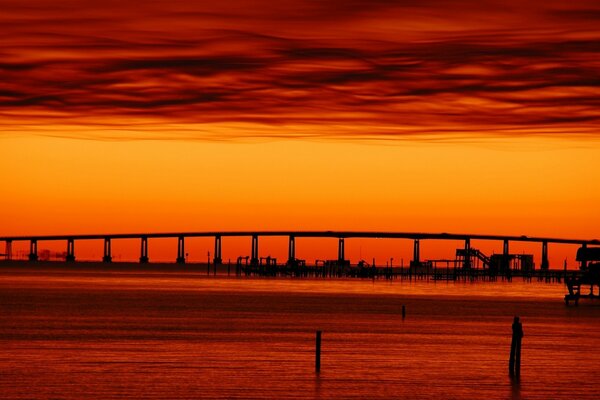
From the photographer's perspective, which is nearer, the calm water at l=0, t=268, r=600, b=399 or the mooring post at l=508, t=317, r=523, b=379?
the calm water at l=0, t=268, r=600, b=399

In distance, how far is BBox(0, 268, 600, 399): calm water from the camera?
31.2 m

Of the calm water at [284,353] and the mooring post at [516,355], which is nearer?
the calm water at [284,353]

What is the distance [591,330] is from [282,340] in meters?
16.9

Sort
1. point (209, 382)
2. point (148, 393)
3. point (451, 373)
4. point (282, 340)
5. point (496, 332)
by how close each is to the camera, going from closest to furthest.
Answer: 1. point (148, 393)
2. point (209, 382)
3. point (451, 373)
4. point (282, 340)
5. point (496, 332)

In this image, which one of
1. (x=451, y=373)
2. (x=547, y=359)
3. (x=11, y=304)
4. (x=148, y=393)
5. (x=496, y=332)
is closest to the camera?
(x=148, y=393)

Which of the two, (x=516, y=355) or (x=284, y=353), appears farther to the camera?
(x=284, y=353)

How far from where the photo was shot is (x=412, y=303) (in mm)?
87125

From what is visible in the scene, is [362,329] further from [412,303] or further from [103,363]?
[412,303]

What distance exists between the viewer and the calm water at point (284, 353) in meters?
31.2

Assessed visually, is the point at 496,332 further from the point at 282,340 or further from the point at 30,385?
the point at 30,385

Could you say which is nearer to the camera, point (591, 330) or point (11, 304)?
point (591, 330)

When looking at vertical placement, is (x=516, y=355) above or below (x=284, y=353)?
above

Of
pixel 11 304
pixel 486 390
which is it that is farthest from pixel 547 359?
pixel 11 304

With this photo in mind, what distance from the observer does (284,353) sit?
40.8 metres
